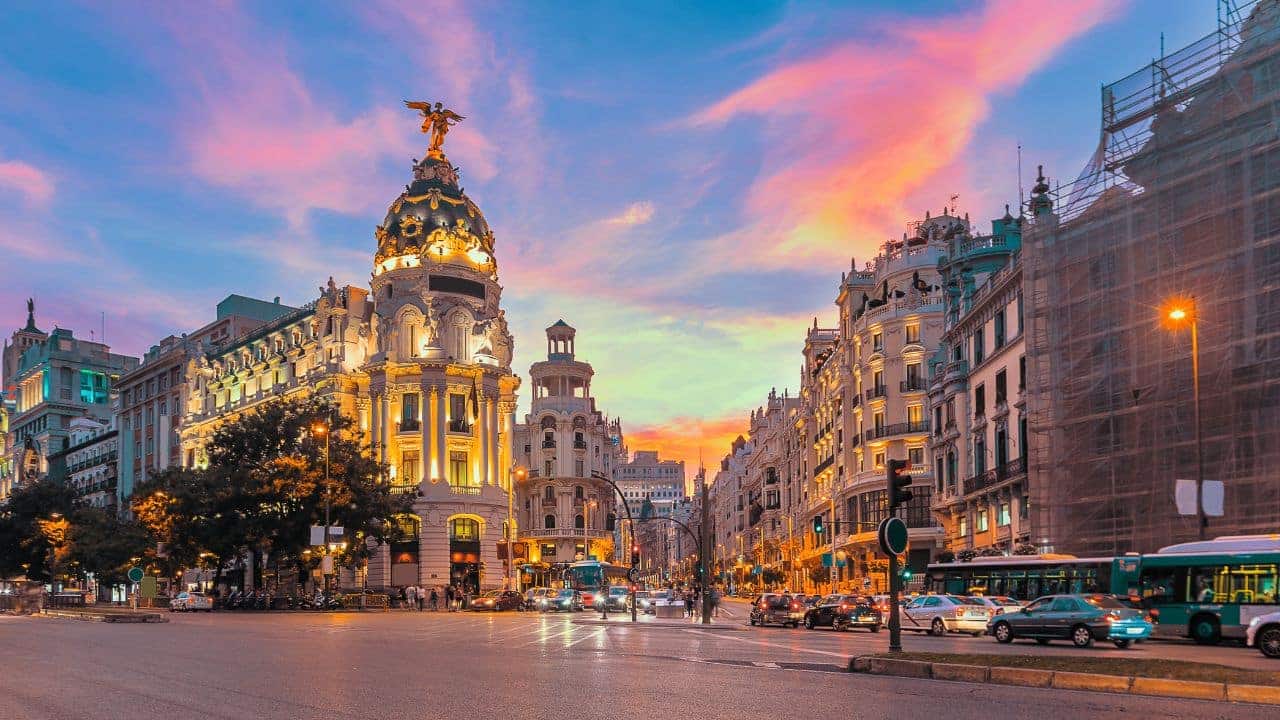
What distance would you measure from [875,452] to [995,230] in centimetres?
1598

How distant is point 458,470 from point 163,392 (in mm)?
41634

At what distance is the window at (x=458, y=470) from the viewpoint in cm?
8472

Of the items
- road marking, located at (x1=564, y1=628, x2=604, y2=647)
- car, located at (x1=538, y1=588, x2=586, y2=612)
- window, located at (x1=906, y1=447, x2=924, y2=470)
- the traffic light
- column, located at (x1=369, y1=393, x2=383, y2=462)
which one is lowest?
car, located at (x1=538, y1=588, x2=586, y2=612)

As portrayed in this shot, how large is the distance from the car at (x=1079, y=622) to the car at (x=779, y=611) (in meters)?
14.5

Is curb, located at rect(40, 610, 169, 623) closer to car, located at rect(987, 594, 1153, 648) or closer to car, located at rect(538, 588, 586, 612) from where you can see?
car, located at rect(538, 588, 586, 612)

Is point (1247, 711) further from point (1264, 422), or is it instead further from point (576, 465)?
point (576, 465)

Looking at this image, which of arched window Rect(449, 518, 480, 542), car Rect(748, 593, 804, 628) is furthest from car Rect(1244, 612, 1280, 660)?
arched window Rect(449, 518, 480, 542)

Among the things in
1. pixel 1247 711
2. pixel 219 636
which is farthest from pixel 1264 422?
pixel 219 636

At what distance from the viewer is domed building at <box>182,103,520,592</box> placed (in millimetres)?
83062

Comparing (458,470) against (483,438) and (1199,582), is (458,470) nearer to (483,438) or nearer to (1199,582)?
(483,438)

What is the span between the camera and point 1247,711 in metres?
14.0

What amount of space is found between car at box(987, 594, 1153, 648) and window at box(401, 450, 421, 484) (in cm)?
5744

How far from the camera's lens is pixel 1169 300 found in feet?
123

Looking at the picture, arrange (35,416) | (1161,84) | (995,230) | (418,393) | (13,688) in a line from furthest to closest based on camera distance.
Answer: (35,416), (418,393), (995,230), (1161,84), (13,688)
